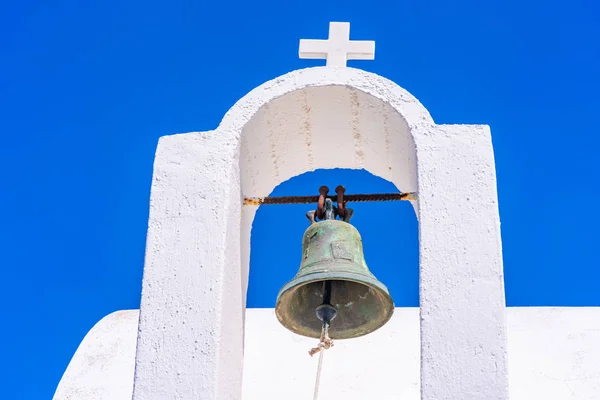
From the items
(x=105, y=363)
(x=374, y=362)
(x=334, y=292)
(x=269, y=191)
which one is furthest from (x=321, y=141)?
(x=105, y=363)

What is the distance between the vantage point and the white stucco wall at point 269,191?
3.65 meters

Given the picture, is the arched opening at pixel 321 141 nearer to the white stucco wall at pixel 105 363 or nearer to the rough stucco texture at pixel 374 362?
the rough stucco texture at pixel 374 362

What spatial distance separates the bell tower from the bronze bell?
12 mm

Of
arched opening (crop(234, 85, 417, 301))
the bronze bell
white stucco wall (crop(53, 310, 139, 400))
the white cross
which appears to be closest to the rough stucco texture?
white stucco wall (crop(53, 310, 139, 400))

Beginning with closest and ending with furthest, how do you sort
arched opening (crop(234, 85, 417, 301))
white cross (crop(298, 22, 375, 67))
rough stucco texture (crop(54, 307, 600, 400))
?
1. arched opening (crop(234, 85, 417, 301))
2. white cross (crop(298, 22, 375, 67))
3. rough stucco texture (crop(54, 307, 600, 400))

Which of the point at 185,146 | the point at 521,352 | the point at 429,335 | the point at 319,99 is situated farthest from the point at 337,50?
the point at 521,352

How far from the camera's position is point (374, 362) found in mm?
5141

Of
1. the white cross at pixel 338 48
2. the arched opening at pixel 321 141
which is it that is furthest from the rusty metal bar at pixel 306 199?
the white cross at pixel 338 48

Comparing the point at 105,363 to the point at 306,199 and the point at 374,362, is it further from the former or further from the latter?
the point at 306,199

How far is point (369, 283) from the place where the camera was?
3975 millimetres

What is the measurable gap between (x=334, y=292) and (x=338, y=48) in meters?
1.00

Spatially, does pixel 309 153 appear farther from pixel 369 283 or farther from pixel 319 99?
pixel 369 283

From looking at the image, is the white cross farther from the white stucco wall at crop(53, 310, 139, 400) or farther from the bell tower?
the white stucco wall at crop(53, 310, 139, 400)

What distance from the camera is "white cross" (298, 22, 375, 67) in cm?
446
